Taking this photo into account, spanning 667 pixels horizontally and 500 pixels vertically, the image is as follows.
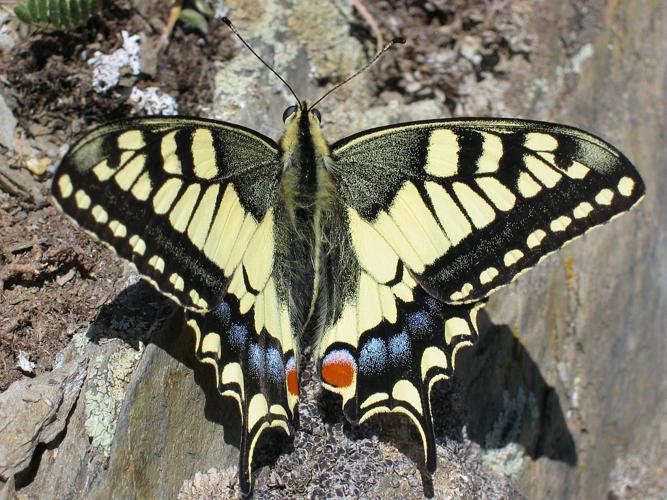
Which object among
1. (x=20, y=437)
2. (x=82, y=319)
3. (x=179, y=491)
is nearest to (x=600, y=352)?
(x=179, y=491)

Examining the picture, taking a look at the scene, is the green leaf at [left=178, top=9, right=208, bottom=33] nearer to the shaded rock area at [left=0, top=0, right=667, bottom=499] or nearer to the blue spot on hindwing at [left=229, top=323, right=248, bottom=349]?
the shaded rock area at [left=0, top=0, right=667, bottom=499]

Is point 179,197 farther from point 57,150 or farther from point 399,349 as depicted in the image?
point 57,150

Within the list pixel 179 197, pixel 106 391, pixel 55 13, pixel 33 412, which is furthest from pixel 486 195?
pixel 55 13

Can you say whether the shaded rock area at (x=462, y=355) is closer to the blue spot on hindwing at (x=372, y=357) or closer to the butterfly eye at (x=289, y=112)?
the blue spot on hindwing at (x=372, y=357)

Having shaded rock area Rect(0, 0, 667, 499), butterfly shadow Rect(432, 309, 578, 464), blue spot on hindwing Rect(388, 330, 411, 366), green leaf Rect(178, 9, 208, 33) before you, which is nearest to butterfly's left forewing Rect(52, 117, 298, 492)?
shaded rock area Rect(0, 0, 667, 499)

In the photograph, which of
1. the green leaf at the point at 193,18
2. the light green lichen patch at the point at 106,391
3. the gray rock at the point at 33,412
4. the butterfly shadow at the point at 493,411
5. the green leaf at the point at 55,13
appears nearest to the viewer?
the gray rock at the point at 33,412

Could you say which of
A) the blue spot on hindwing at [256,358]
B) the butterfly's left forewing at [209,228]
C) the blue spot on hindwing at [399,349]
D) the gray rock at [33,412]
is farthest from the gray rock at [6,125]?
the blue spot on hindwing at [399,349]
